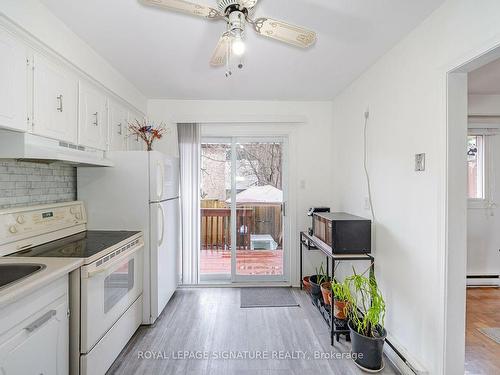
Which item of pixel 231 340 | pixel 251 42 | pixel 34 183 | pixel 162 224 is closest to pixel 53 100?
pixel 34 183

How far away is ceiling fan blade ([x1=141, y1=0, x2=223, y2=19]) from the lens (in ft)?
4.25

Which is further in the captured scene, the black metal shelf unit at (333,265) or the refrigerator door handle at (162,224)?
the refrigerator door handle at (162,224)

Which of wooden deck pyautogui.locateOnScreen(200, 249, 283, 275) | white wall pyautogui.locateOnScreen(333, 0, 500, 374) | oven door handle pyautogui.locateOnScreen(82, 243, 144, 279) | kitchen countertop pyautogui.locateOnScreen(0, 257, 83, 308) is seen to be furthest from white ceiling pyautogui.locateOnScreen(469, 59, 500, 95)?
kitchen countertop pyautogui.locateOnScreen(0, 257, 83, 308)

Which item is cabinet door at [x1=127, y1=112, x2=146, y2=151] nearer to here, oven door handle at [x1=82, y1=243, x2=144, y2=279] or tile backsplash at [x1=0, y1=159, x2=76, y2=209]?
tile backsplash at [x1=0, y1=159, x2=76, y2=209]

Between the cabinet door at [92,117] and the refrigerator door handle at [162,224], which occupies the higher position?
the cabinet door at [92,117]

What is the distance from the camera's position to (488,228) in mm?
3557

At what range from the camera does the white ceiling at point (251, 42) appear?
1.70 metres

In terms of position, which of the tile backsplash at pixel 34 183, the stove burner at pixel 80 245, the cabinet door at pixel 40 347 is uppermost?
the tile backsplash at pixel 34 183

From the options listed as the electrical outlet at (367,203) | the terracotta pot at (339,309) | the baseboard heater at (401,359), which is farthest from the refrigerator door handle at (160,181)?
the baseboard heater at (401,359)

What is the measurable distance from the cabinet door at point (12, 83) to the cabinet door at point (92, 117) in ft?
1.84

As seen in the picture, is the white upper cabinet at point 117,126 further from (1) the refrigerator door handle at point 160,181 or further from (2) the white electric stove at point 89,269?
(2) the white electric stove at point 89,269

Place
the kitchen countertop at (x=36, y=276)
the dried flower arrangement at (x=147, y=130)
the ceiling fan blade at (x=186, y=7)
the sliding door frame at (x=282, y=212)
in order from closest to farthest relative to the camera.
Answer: the kitchen countertop at (x=36, y=276) → the ceiling fan blade at (x=186, y=7) → the dried flower arrangement at (x=147, y=130) → the sliding door frame at (x=282, y=212)

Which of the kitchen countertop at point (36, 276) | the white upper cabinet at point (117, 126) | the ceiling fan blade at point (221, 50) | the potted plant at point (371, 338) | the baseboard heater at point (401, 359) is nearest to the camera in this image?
the kitchen countertop at point (36, 276)

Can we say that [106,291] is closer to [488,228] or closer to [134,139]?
[134,139]
